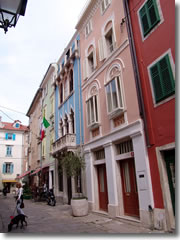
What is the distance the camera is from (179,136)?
19.4 ft

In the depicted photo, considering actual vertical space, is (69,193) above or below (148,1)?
below

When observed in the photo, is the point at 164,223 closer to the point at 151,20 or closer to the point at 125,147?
the point at 125,147

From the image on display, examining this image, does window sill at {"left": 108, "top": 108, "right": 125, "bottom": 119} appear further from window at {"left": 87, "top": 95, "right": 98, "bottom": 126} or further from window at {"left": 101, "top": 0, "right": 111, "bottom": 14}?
window at {"left": 101, "top": 0, "right": 111, "bottom": 14}

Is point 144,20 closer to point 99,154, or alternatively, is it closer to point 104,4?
point 104,4

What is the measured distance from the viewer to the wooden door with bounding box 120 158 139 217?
8448 mm

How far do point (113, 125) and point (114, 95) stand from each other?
145 cm

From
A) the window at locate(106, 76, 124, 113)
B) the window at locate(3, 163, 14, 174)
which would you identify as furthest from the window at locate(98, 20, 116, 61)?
the window at locate(3, 163, 14, 174)

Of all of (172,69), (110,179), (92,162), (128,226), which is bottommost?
(128,226)

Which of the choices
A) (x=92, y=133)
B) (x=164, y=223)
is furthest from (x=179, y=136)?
(x=92, y=133)

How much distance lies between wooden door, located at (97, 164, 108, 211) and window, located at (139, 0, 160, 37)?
23.0 ft

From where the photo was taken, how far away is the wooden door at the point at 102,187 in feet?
35.2

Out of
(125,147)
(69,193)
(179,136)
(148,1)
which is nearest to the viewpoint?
(179,136)

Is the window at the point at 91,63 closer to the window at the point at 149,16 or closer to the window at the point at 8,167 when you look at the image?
the window at the point at 149,16

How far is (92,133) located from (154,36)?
632 centimetres
